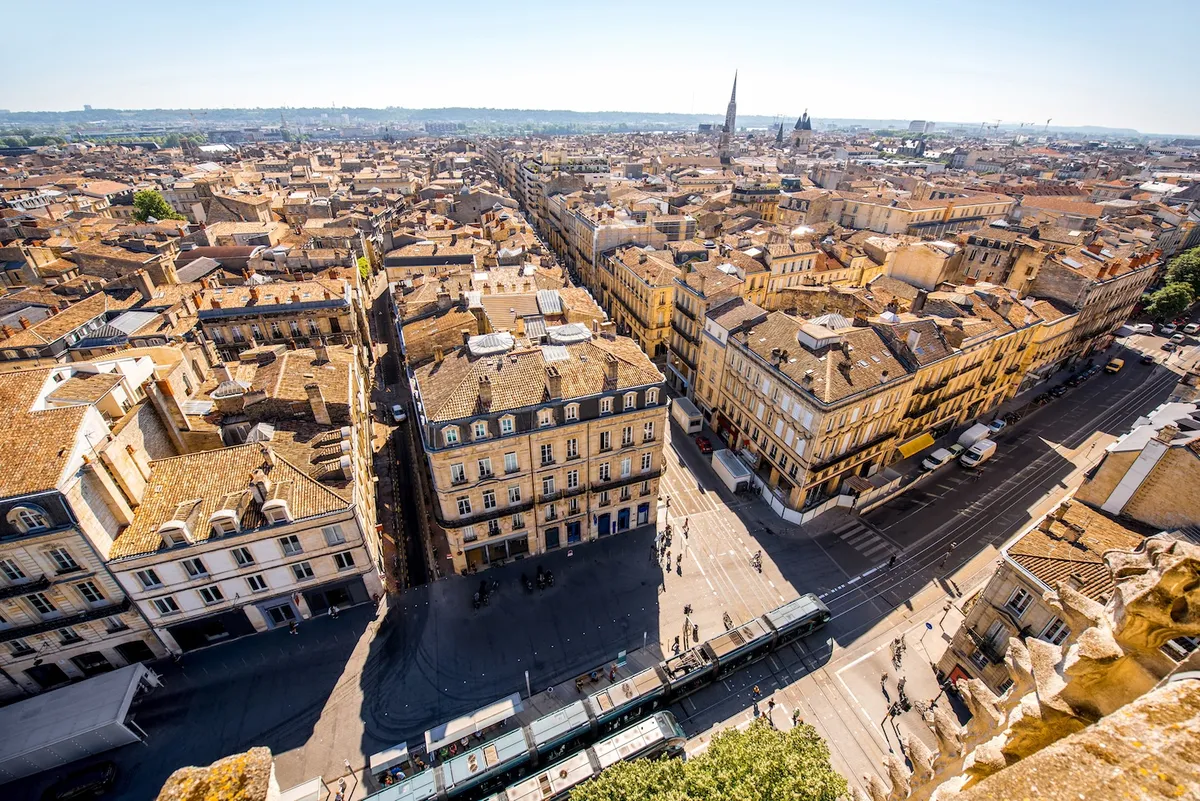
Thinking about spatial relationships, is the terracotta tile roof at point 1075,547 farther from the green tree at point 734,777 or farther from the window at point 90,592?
the window at point 90,592

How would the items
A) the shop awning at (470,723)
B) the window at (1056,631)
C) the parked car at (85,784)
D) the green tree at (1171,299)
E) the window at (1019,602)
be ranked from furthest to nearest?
the green tree at (1171,299) → the shop awning at (470,723) → the window at (1019,602) → the parked car at (85,784) → the window at (1056,631)

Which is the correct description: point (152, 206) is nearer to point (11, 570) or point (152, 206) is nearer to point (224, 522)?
point (11, 570)

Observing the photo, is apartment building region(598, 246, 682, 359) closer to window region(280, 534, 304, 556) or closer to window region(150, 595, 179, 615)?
window region(280, 534, 304, 556)

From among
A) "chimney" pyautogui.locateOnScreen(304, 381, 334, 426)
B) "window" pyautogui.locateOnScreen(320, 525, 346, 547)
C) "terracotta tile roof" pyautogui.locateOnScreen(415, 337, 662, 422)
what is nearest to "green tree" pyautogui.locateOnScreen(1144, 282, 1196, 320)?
"terracotta tile roof" pyautogui.locateOnScreen(415, 337, 662, 422)

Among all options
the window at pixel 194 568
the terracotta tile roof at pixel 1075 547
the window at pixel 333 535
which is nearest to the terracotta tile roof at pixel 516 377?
the window at pixel 333 535

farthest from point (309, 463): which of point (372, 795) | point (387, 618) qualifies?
point (372, 795)

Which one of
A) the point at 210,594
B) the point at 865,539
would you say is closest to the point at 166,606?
the point at 210,594
